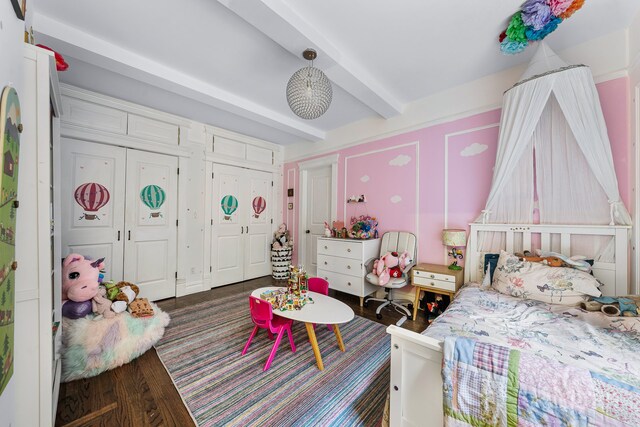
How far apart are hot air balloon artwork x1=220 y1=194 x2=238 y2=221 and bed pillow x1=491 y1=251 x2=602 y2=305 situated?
155 inches

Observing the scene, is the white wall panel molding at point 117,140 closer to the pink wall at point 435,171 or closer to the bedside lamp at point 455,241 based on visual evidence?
the pink wall at point 435,171

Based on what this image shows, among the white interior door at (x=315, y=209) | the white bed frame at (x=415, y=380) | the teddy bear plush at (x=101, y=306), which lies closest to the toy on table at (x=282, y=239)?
the white interior door at (x=315, y=209)

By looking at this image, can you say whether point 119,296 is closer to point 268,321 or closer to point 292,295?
point 268,321

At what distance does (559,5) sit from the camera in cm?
168

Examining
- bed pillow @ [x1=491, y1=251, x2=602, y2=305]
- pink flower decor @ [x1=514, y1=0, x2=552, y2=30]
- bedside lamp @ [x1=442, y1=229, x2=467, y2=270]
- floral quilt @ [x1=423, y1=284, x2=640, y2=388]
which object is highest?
pink flower decor @ [x1=514, y1=0, x2=552, y2=30]

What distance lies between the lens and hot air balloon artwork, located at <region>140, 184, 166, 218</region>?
336 cm

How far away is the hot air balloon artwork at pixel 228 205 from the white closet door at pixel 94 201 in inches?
55.0

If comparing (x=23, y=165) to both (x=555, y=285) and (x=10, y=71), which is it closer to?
(x=10, y=71)

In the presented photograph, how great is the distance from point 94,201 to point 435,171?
4341 mm

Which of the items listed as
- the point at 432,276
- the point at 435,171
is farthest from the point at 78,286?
the point at 435,171

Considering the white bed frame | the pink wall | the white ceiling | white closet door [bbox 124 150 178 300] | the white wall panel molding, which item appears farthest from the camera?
white closet door [bbox 124 150 178 300]

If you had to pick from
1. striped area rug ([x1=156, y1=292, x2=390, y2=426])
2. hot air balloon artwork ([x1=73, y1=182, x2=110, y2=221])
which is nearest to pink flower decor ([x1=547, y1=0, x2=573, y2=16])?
striped area rug ([x1=156, y1=292, x2=390, y2=426])

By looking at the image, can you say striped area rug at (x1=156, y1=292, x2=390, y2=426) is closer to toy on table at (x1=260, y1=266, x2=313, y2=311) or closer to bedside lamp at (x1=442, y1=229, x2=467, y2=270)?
toy on table at (x1=260, y1=266, x2=313, y2=311)

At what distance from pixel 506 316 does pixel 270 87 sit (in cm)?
317
